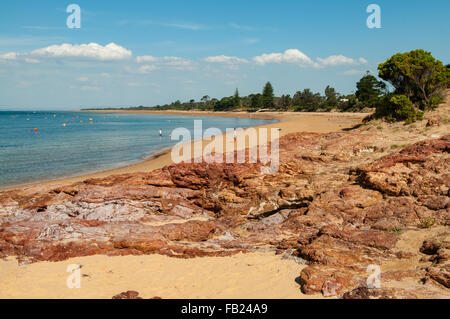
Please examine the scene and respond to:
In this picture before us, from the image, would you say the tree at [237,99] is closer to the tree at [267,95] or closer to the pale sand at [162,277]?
the tree at [267,95]

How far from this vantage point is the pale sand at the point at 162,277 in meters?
5.29

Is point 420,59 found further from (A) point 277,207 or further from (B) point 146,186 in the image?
(B) point 146,186

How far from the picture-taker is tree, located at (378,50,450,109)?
77.1 ft

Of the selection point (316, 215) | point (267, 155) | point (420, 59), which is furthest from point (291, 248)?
point (420, 59)

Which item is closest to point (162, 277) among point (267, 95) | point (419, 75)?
point (419, 75)

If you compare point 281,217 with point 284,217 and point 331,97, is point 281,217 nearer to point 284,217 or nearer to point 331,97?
point 284,217

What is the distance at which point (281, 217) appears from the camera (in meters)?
8.12

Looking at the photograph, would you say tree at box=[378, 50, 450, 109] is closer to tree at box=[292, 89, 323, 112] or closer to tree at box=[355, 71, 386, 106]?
tree at box=[355, 71, 386, 106]

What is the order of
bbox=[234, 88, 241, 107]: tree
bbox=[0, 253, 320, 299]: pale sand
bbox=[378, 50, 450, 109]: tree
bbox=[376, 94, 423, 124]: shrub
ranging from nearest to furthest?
1. bbox=[0, 253, 320, 299]: pale sand
2. bbox=[376, 94, 423, 124]: shrub
3. bbox=[378, 50, 450, 109]: tree
4. bbox=[234, 88, 241, 107]: tree

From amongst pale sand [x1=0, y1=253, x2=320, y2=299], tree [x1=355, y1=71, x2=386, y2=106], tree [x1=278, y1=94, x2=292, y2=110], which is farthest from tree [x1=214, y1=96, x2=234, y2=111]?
pale sand [x1=0, y1=253, x2=320, y2=299]

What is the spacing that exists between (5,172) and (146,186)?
16737mm

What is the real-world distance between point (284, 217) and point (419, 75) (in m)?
22.4

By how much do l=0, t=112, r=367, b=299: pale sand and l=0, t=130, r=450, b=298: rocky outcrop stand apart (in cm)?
27

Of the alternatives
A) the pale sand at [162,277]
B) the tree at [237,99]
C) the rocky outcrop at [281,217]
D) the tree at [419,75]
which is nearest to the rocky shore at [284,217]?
the rocky outcrop at [281,217]
